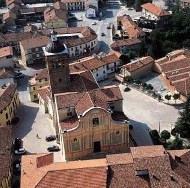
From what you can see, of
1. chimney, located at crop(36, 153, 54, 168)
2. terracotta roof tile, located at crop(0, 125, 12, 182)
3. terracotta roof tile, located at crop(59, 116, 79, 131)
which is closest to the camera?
chimney, located at crop(36, 153, 54, 168)

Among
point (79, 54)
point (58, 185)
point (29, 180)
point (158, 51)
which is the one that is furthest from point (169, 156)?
point (79, 54)

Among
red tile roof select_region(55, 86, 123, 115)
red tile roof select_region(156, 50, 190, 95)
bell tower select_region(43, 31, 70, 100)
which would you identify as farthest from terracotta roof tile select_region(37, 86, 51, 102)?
red tile roof select_region(156, 50, 190, 95)

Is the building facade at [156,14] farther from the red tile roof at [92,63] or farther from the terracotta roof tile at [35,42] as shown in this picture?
the terracotta roof tile at [35,42]

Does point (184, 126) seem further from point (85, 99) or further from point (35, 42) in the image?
point (35, 42)

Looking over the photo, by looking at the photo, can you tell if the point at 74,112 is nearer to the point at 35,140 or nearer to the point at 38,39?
the point at 35,140

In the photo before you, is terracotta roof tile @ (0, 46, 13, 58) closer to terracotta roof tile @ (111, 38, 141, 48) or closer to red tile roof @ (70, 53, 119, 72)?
red tile roof @ (70, 53, 119, 72)

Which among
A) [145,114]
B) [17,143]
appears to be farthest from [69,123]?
[145,114]
